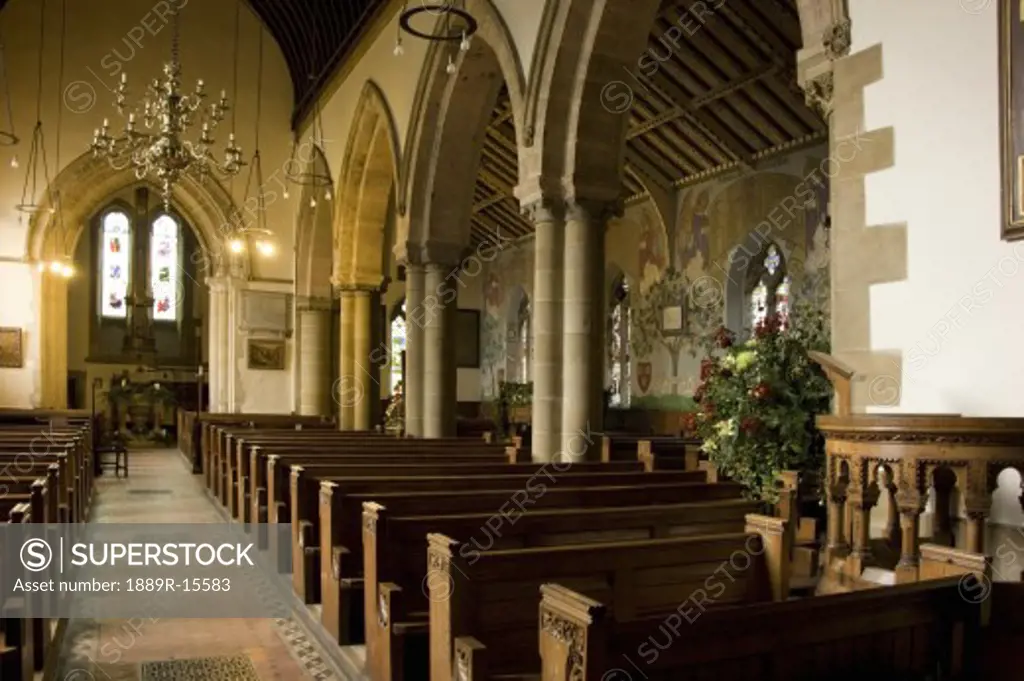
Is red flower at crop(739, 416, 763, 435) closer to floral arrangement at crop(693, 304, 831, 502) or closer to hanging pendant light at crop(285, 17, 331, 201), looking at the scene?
floral arrangement at crop(693, 304, 831, 502)

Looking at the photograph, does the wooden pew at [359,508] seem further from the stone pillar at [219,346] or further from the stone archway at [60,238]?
the stone archway at [60,238]

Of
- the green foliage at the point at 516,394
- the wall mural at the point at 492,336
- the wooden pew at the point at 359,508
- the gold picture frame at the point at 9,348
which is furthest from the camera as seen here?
the wall mural at the point at 492,336

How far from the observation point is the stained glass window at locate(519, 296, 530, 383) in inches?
763

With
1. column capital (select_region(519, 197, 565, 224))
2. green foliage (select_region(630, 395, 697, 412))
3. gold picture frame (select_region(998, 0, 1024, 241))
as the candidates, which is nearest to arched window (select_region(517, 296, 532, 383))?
green foliage (select_region(630, 395, 697, 412))

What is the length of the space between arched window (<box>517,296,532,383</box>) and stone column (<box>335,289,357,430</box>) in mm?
6203

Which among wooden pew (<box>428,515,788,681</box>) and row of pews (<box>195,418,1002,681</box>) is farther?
wooden pew (<box>428,515,788,681</box>)

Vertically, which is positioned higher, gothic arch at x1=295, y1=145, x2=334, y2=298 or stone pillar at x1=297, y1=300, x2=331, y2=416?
gothic arch at x1=295, y1=145, x2=334, y2=298

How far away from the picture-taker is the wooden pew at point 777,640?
1827 mm

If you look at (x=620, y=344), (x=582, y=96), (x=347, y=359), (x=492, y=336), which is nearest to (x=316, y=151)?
(x=347, y=359)

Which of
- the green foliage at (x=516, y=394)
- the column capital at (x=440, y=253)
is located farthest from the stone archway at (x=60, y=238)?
the column capital at (x=440, y=253)

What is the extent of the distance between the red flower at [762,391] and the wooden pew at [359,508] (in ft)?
3.77

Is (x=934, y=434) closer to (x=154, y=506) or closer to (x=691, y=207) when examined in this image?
(x=154, y=506)

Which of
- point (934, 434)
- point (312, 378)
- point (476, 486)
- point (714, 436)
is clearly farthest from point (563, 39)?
point (312, 378)

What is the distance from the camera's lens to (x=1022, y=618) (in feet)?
7.72
